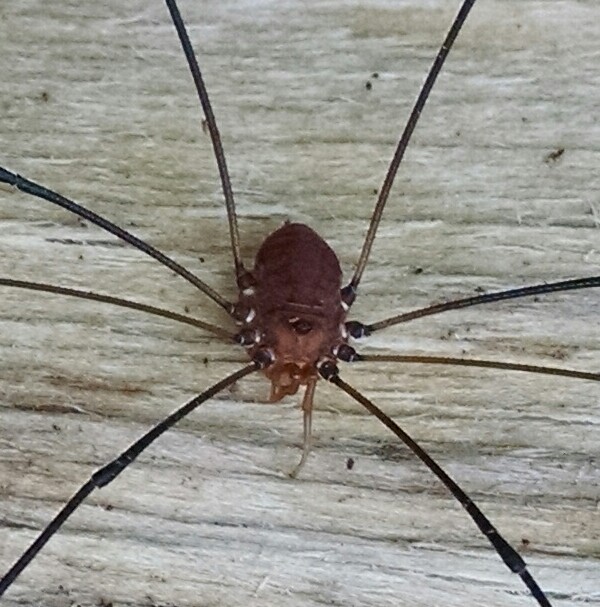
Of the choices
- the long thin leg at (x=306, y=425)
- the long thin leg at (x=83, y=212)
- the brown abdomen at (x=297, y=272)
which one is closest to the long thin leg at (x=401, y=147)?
the brown abdomen at (x=297, y=272)

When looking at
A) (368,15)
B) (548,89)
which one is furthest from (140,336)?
(548,89)

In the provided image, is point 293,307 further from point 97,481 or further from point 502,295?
point 97,481

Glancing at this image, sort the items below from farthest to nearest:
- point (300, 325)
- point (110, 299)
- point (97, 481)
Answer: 1. point (300, 325)
2. point (110, 299)
3. point (97, 481)

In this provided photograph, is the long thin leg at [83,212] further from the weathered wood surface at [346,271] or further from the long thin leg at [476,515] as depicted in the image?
the long thin leg at [476,515]

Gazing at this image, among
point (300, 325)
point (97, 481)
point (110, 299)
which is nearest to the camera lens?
point (97, 481)

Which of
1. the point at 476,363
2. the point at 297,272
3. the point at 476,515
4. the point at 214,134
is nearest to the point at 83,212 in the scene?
the point at 214,134

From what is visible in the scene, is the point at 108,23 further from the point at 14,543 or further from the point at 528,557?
the point at 528,557

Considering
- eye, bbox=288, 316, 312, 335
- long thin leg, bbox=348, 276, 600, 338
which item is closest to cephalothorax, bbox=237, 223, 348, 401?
eye, bbox=288, 316, 312, 335
